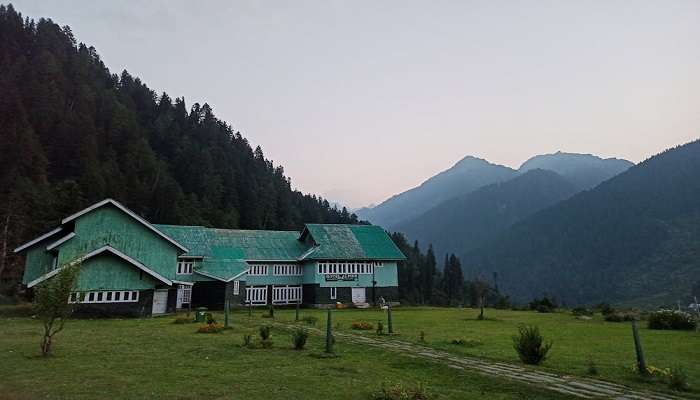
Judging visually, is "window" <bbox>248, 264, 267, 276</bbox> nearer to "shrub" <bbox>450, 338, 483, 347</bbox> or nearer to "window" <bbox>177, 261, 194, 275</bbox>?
"window" <bbox>177, 261, 194, 275</bbox>

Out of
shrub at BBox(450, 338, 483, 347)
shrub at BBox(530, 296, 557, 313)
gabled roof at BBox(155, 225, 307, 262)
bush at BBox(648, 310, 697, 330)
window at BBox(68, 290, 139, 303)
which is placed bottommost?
shrub at BBox(450, 338, 483, 347)

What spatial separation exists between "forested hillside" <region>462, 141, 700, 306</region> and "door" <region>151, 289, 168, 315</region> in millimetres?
113451

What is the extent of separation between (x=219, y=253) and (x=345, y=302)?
1430cm

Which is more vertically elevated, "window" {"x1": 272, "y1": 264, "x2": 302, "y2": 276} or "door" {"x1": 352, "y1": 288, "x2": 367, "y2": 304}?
"window" {"x1": 272, "y1": 264, "x2": 302, "y2": 276}

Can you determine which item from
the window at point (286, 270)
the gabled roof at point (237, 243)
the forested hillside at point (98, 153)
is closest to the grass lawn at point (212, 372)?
the gabled roof at point (237, 243)

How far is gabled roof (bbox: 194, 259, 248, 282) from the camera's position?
44344mm

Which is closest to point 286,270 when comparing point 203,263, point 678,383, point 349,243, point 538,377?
point 349,243

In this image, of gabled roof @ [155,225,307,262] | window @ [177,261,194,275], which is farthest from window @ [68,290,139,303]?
gabled roof @ [155,225,307,262]

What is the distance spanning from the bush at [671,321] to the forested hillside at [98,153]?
57.4 meters

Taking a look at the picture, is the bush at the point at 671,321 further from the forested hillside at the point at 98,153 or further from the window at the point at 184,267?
the forested hillside at the point at 98,153

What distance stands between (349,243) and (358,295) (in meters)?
5.93

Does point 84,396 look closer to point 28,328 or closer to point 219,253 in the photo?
point 28,328

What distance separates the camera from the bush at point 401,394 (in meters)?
9.78

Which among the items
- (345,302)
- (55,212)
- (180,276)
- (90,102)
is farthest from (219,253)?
(90,102)
